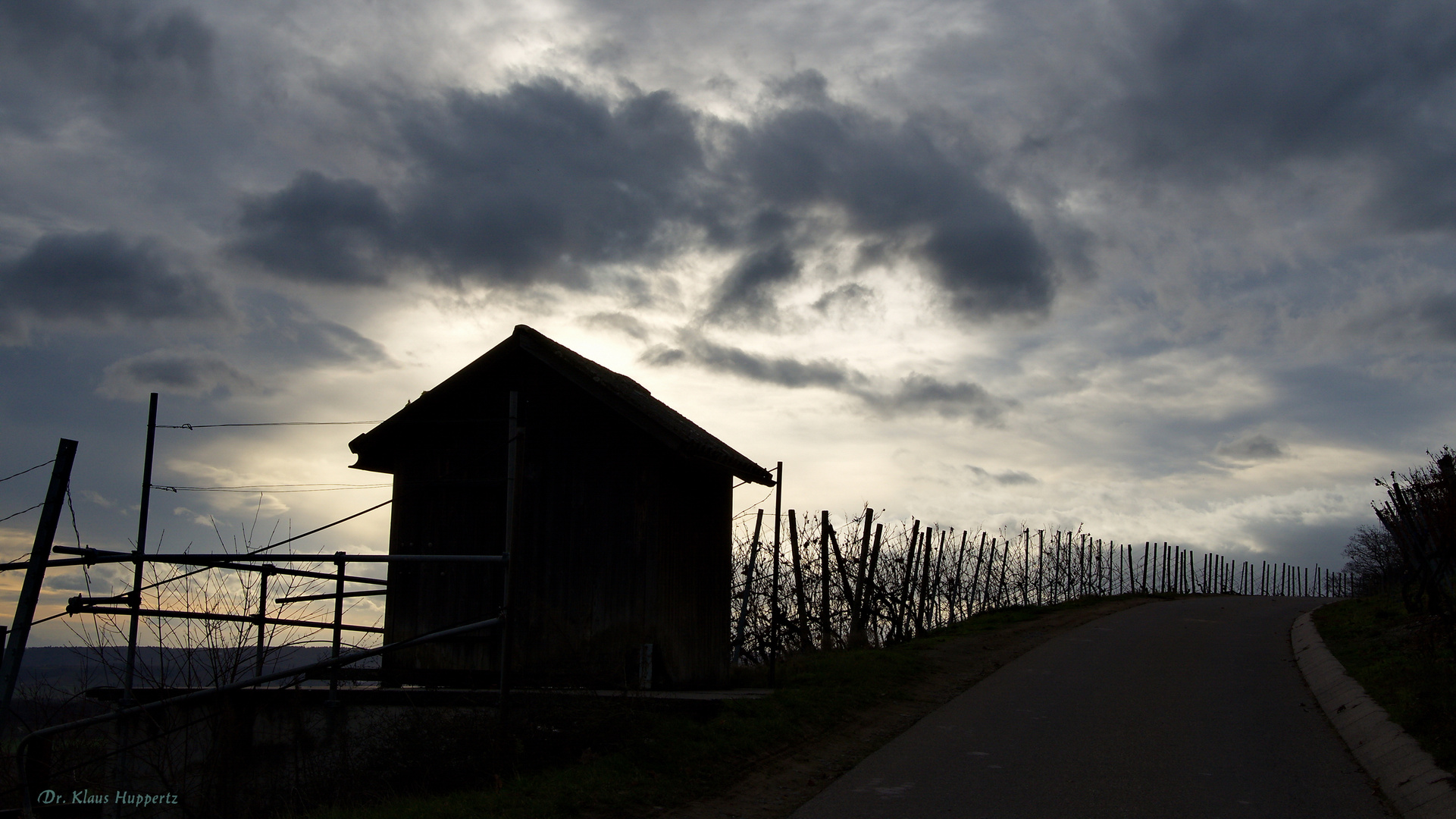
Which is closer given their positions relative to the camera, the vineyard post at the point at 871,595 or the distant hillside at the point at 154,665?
the distant hillside at the point at 154,665

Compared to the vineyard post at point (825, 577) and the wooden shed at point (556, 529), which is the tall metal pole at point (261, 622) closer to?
the wooden shed at point (556, 529)

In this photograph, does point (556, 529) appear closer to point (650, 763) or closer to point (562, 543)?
point (562, 543)

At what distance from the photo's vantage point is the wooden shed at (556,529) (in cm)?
1125

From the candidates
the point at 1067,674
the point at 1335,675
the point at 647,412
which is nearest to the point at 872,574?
the point at 1067,674

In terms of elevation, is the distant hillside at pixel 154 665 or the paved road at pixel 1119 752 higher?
the distant hillside at pixel 154 665

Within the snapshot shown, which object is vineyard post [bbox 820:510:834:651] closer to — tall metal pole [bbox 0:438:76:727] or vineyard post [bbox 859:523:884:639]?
vineyard post [bbox 859:523:884:639]

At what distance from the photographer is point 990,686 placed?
42.3 ft

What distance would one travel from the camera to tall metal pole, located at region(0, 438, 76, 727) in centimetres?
788

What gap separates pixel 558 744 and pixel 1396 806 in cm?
643

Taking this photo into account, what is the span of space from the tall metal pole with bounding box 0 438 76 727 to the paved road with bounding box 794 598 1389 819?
22.0 feet

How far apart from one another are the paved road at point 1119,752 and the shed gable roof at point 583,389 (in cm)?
415

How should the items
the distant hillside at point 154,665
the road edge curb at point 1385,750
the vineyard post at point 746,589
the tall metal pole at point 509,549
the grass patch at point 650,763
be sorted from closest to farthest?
the grass patch at point 650,763 < the road edge curb at point 1385,750 < the tall metal pole at point 509,549 < the distant hillside at point 154,665 < the vineyard post at point 746,589

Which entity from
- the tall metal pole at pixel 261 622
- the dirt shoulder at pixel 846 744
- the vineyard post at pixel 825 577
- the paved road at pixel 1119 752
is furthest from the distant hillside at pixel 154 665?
the vineyard post at pixel 825 577

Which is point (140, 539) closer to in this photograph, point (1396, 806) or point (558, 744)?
point (558, 744)
